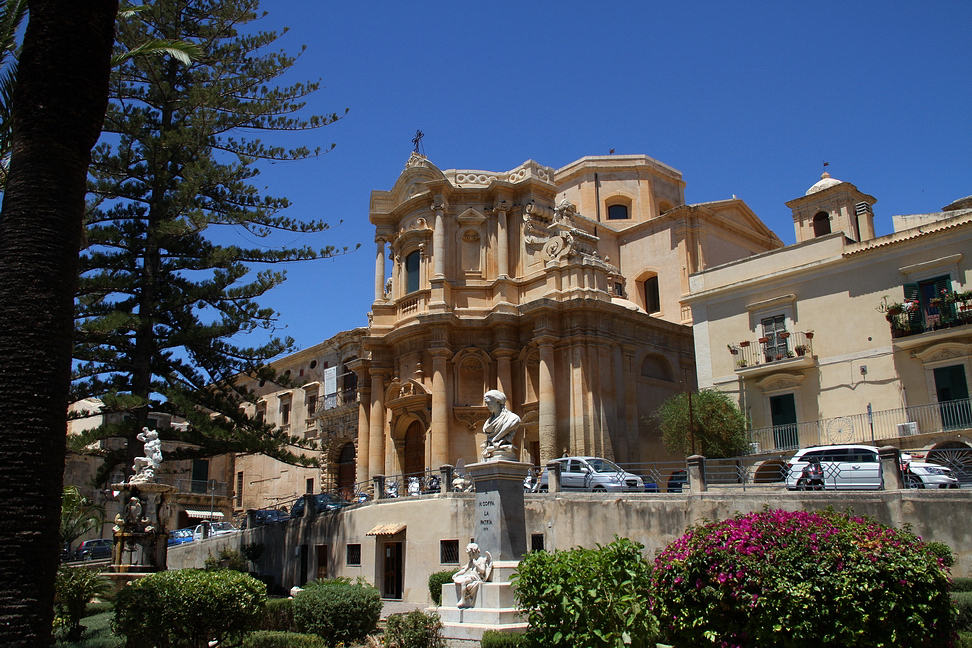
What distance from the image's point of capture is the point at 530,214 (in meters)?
32.0

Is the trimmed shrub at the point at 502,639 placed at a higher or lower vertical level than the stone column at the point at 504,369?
lower

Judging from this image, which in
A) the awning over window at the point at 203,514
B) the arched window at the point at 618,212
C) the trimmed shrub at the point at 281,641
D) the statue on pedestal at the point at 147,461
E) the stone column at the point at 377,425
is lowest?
the trimmed shrub at the point at 281,641

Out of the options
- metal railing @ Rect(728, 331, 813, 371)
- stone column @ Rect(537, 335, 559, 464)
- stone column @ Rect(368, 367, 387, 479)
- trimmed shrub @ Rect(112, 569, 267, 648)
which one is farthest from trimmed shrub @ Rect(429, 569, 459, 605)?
stone column @ Rect(368, 367, 387, 479)

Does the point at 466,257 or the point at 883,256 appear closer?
the point at 883,256

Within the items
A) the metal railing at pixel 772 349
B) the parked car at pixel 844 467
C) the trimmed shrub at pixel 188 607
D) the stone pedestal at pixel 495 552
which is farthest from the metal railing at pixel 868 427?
the trimmed shrub at pixel 188 607

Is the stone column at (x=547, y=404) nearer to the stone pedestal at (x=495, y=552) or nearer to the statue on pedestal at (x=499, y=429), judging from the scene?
the statue on pedestal at (x=499, y=429)

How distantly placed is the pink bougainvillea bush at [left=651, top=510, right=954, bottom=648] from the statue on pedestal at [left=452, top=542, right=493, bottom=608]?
566 cm

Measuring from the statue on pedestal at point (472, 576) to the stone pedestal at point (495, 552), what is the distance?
0.07 meters

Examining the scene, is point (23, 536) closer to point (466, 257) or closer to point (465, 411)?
point (465, 411)

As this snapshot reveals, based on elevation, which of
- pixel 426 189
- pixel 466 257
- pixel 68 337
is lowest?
pixel 68 337

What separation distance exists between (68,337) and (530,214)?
25.5 metres

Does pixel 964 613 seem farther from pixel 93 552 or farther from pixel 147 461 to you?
pixel 93 552

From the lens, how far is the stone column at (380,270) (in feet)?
113

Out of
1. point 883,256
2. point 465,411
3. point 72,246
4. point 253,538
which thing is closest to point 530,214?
point 465,411
